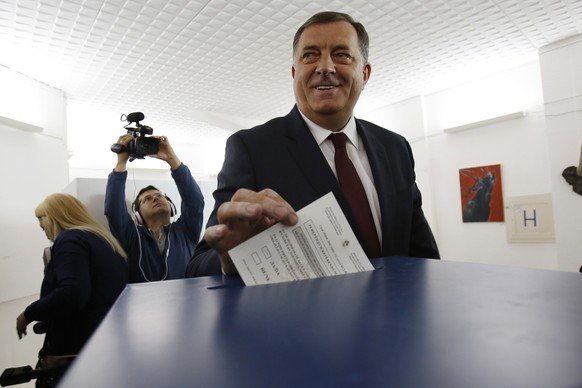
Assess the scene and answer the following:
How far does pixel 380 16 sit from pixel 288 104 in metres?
2.18

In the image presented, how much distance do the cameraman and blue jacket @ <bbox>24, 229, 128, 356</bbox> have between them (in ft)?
1.05

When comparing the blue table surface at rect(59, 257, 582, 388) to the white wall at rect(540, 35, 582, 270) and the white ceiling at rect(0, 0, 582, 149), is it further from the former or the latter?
the white wall at rect(540, 35, 582, 270)

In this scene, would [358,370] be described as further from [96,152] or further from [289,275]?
[96,152]

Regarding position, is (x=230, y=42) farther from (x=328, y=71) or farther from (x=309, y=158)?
(x=309, y=158)

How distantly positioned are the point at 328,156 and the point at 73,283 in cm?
149

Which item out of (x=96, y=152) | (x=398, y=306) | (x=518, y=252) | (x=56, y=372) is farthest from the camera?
(x=96, y=152)

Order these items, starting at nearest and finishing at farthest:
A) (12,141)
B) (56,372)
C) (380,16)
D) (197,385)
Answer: (197,385) → (56,372) → (380,16) → (12,141)

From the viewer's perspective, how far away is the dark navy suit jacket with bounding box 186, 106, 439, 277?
944 mm

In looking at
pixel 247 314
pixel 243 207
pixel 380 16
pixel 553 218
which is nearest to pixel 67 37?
pixel 380 16

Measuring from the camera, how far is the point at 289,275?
53 cm

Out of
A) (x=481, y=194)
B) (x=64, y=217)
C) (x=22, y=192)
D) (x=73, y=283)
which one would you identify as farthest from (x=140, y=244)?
(x=481, y=194)

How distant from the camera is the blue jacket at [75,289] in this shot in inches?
72.9

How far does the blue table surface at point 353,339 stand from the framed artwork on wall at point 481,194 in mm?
4143

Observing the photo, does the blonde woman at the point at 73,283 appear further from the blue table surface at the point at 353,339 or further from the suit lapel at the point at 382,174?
the blue table surface at the point at 353,339
